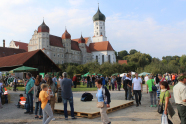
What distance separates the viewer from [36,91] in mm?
7656

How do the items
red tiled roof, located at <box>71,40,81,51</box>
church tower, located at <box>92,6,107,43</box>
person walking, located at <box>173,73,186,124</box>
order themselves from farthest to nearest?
1. church tower, located at <box>92,6,107,43</box>
2. red tiled roof, located at <box>71,40,81,51</box>
3. person walking, located at <box>173,73,186,124</box>

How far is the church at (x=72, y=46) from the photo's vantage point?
73875 millimetres

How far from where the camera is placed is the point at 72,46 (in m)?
90.1

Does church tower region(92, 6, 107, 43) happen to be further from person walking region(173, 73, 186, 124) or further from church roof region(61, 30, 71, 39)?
person walking region(173, 73, 186, 124)

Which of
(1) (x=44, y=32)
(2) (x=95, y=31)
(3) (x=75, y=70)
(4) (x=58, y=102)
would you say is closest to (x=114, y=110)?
(4) (x=58, y=102)

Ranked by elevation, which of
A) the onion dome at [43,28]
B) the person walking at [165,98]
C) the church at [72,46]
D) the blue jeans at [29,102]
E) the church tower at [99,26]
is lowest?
the blue jeans at [29,102]

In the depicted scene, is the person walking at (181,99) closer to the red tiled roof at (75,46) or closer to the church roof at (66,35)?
the church roof at (66,35)

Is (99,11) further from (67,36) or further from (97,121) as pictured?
(97,121)

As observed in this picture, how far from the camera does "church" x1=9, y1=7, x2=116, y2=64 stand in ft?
242

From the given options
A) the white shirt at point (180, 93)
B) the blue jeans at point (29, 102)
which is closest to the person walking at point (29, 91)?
the blue jeans at point (29, 102)

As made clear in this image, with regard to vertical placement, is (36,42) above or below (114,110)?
above

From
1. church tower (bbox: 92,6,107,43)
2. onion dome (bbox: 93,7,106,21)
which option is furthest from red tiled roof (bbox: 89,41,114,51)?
onion dome (bbox: 93,7,106,21)

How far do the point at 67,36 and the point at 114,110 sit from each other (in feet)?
261

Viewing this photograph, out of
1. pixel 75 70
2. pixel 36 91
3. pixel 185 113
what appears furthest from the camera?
pixel 75 70
